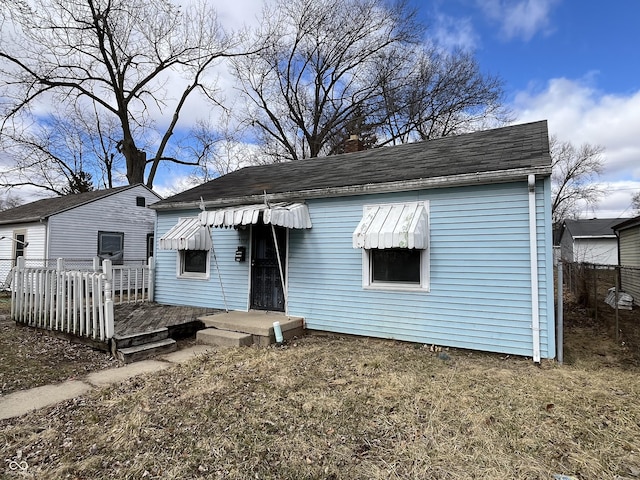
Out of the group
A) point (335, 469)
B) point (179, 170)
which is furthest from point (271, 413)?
point (179, 170)

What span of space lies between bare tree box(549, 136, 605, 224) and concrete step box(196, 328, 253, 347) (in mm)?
34759

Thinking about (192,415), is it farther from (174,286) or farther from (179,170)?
(179,170)

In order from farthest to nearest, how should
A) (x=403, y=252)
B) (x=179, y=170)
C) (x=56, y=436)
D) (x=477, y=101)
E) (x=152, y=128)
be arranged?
(x=179, y=170) → (x=152, y=128) → (x=477, y=101) → (x=403, y=252) → (x=56, y=436)

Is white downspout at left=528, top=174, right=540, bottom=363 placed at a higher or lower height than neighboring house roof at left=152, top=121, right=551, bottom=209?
lower

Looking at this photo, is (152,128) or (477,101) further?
(152,128)

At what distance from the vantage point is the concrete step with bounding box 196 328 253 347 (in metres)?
5.96

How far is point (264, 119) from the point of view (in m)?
22.1

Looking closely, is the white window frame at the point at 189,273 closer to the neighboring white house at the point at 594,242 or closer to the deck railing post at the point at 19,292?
the deck railing post at the point at 19,292

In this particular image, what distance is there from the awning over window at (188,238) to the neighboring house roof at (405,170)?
59 centimetres

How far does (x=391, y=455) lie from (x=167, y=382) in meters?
2.93

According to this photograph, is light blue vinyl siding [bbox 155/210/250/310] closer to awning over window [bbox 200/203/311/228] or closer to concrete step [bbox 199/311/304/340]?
concrete step [bbox 199/311/304/340]

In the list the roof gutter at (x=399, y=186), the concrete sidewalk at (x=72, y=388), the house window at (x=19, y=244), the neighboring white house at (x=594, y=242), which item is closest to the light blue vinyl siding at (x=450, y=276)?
the roof gutter at (x=399, y=186)

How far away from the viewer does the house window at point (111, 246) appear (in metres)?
14.5

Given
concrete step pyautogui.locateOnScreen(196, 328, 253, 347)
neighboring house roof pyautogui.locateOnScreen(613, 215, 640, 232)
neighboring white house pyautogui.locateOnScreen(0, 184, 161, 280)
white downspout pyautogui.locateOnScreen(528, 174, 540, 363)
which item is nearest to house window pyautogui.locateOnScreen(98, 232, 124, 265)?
neighboring white house pyautogui.locateOnScreen(0, 184, 161, 280)
